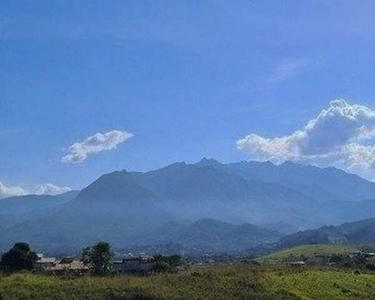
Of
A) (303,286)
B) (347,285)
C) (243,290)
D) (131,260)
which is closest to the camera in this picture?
(243,290)

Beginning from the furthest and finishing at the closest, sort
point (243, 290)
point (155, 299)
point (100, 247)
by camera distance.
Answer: point (100, 247) → point (243, 290) → point (155, 299)

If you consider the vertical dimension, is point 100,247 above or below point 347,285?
above

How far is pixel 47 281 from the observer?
2766cm

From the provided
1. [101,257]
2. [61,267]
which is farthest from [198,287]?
[61,267]

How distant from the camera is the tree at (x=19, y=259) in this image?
171 ft

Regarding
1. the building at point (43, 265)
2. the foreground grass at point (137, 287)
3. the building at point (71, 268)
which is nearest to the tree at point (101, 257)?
the building at point (71, 268)

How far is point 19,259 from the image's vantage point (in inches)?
2099

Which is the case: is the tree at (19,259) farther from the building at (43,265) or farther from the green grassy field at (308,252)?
the green grassy field at (308,252)

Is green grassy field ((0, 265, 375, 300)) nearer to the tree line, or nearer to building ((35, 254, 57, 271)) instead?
the tree line

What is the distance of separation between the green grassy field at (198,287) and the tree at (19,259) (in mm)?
24874

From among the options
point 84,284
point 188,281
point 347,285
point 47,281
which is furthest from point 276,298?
point 47,281

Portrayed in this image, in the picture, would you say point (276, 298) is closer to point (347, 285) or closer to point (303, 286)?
point (303, 286)

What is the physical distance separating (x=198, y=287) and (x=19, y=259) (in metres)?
30.5

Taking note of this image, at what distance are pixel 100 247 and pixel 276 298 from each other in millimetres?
26046
